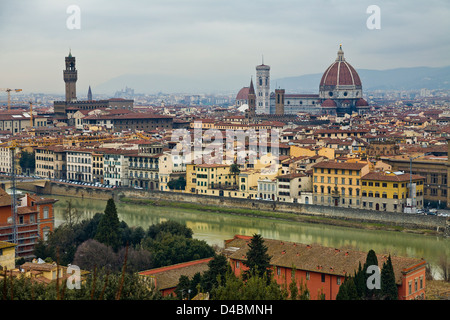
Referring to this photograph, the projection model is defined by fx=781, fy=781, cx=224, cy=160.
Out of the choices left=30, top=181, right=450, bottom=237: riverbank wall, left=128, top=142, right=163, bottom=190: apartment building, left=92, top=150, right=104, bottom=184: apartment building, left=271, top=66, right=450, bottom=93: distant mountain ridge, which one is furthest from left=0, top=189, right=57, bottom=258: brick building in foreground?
left=271, top=66, right=450, bottom=93: distant mountain ridge

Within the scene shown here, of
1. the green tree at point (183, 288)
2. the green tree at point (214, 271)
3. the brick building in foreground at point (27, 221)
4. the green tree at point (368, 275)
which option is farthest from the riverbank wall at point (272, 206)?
the green tree at point (183, 288)

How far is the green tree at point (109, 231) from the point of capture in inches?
364

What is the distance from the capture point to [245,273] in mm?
6520

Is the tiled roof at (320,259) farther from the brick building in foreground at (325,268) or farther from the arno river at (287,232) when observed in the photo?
the arno river at (287,232)

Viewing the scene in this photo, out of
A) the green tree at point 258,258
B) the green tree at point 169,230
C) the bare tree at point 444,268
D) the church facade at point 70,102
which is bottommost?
the bare tree at point 444,268

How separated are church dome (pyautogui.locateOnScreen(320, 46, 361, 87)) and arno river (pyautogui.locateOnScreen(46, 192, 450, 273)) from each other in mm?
26321

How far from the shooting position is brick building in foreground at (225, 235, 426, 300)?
22.1ft

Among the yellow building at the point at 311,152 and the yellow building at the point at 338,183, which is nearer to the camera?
the yellow building at the point at 338,183

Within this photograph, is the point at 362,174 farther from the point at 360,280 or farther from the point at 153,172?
the point at 360,280

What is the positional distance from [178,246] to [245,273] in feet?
7.36

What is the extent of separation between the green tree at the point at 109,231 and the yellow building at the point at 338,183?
18.1ft

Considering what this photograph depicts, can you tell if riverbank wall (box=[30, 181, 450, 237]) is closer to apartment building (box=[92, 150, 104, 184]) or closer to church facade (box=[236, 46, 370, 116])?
apartment building (box=[92, 150, 104, 184])

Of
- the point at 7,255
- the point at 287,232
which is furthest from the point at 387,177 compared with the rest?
the point at 7,255

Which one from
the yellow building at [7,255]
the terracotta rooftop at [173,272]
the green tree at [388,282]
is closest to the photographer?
the green tree at [388,282]
